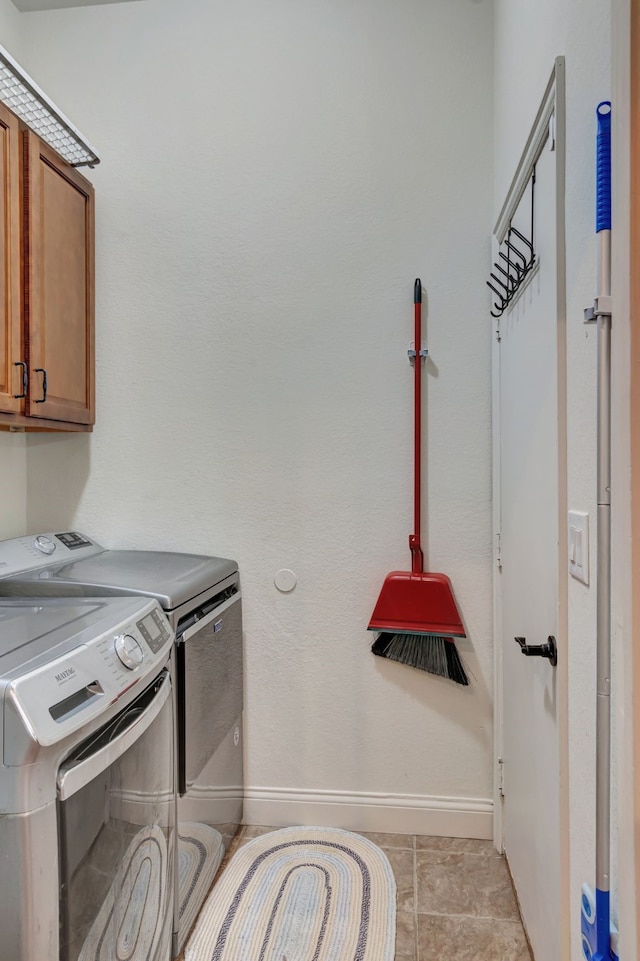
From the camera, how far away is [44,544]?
1.83 metres

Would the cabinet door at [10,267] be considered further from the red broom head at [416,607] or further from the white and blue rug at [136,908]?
the red broom head at [416,607]

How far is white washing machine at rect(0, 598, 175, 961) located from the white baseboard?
62 centimetres

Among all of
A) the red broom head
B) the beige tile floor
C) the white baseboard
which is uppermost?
the red broom head

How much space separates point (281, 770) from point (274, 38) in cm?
258

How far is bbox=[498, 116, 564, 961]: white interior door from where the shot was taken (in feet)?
3.71

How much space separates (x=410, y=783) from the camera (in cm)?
190

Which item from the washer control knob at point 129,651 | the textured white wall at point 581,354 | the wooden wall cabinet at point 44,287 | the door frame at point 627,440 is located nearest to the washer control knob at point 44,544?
the wooden wall cabinet at point 44,287

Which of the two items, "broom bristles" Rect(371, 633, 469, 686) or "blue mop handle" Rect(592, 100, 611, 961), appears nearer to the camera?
"blue mop handle" Rect(592, 100, 611, 961)

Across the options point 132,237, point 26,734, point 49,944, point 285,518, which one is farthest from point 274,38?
point 49,944

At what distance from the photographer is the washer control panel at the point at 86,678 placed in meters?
0.85

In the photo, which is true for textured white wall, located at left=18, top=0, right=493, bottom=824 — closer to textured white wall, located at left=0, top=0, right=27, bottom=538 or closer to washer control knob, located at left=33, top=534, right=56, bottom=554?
textured white wall, located at left=0, top=0, right=27, bottom=538

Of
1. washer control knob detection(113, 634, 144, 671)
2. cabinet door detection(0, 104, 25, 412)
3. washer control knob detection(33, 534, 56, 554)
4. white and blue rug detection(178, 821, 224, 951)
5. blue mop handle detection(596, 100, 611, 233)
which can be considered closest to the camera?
blue mop handle detection(596, 100, 611, 233)

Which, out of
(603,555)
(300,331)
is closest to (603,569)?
(603,555)

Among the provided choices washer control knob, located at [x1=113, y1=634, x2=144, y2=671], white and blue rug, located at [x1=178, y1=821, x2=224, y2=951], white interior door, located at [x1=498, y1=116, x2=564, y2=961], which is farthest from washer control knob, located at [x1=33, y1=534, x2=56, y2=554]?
white interior door, located at [x1=498, y1=116, x2=564, y2=961]
